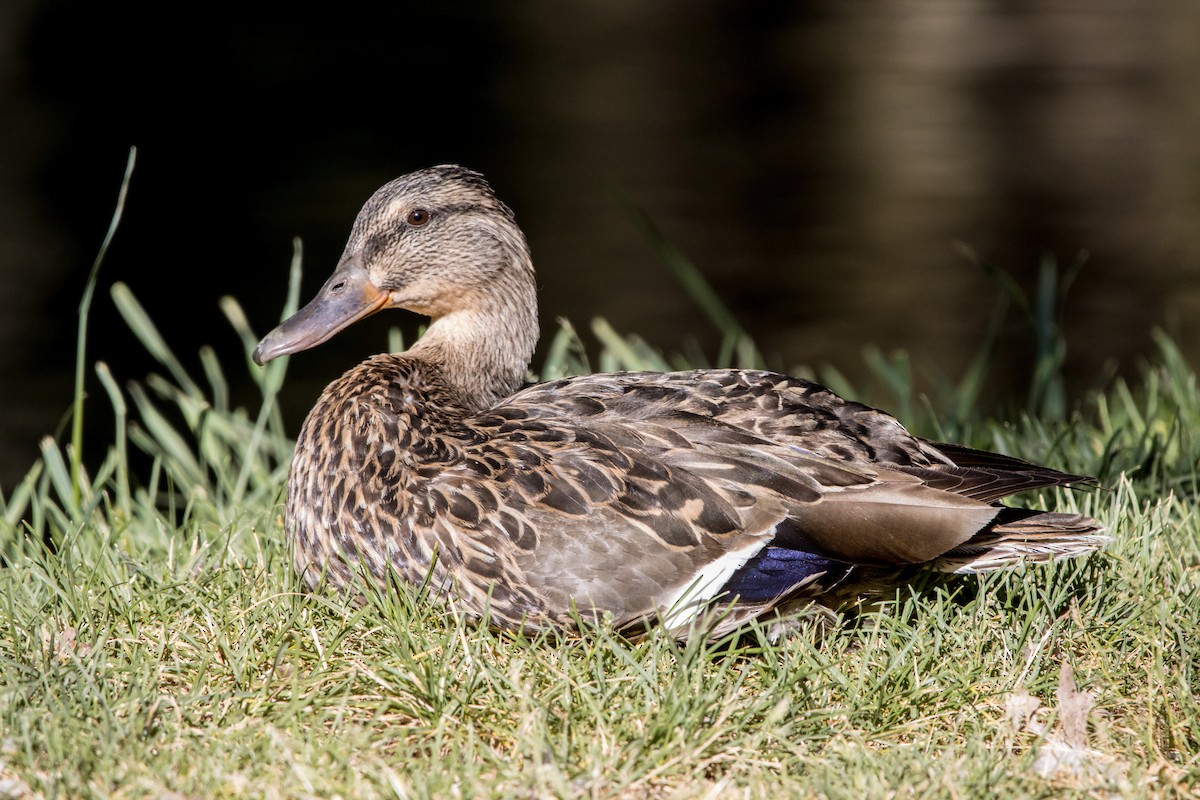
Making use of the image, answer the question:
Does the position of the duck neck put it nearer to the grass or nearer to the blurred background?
the grass

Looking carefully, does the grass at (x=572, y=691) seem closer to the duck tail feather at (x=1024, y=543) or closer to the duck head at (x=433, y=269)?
the duck tail feather at (x=1024, y=543)

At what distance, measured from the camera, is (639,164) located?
12805 millimetres

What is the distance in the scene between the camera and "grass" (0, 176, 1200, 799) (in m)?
2.62

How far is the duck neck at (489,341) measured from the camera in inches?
159

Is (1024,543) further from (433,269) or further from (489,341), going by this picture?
(433,269)

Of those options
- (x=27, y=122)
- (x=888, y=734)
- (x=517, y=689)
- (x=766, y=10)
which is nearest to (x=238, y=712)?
(x=517, y=689)

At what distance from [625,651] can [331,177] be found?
9.73 meters

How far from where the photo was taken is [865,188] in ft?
39.5

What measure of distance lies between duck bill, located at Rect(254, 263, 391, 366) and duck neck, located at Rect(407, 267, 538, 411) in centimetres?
21

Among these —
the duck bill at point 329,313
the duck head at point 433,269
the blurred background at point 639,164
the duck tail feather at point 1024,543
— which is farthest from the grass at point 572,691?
the blurred background at point 639,164

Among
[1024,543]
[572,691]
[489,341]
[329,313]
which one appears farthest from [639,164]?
[572,691]

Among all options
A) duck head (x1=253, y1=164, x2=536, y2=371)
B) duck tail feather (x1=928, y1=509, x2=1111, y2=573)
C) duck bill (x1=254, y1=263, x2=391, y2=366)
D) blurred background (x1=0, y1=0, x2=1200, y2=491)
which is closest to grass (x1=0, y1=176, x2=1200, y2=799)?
duck tail feather (x1=928, y1=509, x2=1111, y2=573)

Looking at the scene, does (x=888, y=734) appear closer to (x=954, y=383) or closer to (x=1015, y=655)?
(x=1015, y=655)

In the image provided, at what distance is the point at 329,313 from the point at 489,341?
47 centimetres
